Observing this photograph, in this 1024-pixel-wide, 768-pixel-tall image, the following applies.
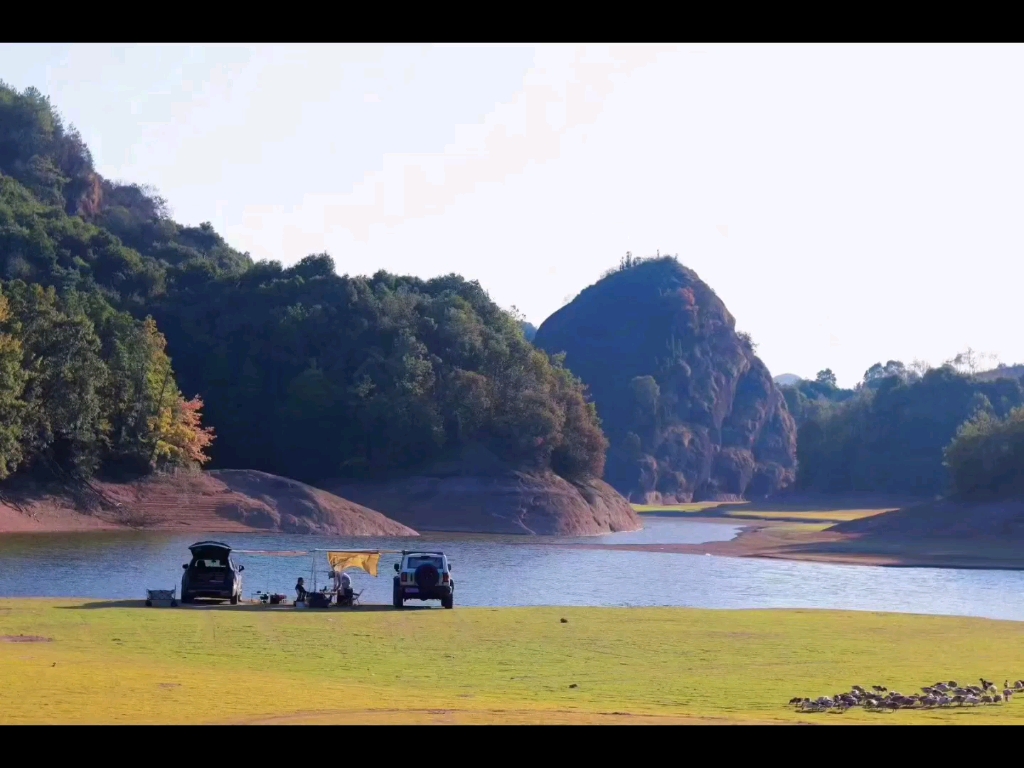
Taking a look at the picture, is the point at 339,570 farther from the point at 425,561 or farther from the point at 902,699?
the point at 902,699

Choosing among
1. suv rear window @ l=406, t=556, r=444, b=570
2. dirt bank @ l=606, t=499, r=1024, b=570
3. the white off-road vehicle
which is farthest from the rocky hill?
the white off-road vehicle

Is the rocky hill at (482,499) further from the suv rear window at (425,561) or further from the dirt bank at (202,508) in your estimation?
the suv rear window at (425,561)

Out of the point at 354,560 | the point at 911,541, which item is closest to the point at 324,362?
the point at 911,541

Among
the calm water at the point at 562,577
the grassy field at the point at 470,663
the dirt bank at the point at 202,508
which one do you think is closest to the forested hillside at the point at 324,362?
the dirt bank at the point at 202,508

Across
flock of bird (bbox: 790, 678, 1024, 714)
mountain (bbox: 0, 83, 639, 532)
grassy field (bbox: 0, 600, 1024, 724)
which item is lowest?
grassy field (bbox: 0, 600, 1024, 724)

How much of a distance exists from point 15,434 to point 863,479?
137 m

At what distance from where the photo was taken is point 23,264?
123438 millimetres

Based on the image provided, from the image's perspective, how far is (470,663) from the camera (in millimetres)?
26375

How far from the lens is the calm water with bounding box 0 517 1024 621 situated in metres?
51.1

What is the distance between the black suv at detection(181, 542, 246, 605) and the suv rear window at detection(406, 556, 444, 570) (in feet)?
17.4

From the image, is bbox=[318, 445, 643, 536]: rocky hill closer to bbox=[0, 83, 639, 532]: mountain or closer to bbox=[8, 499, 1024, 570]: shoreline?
bbox=[0, 83, 639, 532]: mountain

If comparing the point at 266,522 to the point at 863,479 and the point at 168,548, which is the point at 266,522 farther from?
the point at 863,479

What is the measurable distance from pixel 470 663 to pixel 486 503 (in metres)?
91.8
